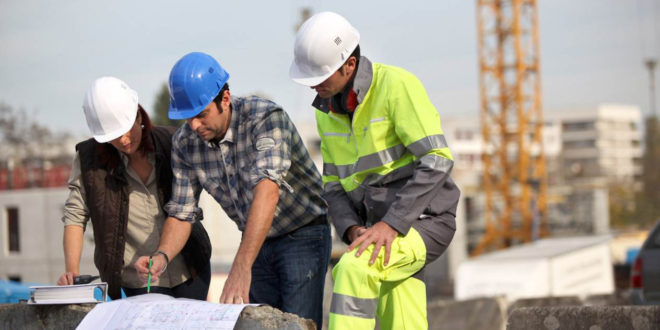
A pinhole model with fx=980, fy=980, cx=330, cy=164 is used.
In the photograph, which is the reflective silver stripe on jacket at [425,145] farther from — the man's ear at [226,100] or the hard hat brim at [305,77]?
the man's ear at [226,100]

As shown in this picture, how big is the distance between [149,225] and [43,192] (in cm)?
4989

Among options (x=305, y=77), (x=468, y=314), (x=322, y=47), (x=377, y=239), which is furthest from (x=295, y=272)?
(x=468, y=314)

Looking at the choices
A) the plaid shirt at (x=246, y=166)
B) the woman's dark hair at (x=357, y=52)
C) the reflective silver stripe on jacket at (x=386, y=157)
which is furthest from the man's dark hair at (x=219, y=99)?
the woman's dark hair at (x=357, y=52)

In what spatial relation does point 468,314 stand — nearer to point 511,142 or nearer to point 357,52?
point 357,52

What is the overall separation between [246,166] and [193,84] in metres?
0.45

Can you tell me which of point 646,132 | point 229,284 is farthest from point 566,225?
point 229,284

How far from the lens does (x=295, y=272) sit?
432 centimetres

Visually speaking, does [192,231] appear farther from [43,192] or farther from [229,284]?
[43,192]

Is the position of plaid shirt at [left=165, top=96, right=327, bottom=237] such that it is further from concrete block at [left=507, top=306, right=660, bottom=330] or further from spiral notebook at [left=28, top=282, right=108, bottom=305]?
concrete block at [left=507, top=306, right=660, bottom=330]

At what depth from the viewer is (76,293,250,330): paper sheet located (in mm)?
3373

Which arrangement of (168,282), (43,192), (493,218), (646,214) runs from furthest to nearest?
(646,214), (493,218), (43,192), (168,282)

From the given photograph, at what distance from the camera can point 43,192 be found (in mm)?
52469

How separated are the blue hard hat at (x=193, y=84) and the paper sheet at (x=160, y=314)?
0.77 meters

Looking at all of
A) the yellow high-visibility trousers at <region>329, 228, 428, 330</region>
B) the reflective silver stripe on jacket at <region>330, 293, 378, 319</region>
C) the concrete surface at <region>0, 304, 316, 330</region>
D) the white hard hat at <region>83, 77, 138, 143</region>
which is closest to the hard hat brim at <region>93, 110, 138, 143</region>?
the white hard hat at <region>83, 77, 138, 143</region>
